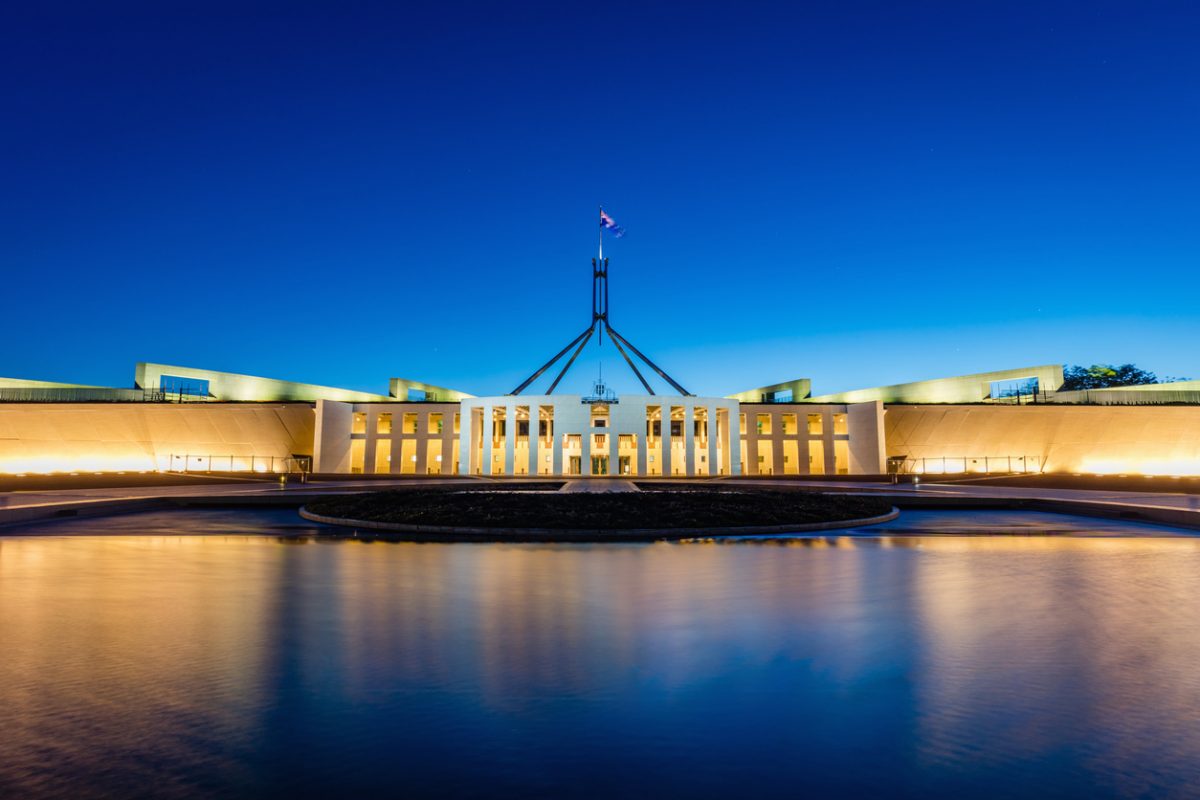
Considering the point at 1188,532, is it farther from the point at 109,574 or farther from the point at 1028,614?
the point at 109,574

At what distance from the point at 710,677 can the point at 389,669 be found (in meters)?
2.36

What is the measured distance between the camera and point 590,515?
1647 cm

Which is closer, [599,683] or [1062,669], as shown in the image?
[599,683]

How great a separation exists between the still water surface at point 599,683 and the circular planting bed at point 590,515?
5.32 meters

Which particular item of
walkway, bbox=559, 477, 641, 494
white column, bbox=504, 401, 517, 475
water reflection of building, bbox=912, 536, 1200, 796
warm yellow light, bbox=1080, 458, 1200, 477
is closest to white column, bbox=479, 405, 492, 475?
white column, bbox=504, 401, 517, 475

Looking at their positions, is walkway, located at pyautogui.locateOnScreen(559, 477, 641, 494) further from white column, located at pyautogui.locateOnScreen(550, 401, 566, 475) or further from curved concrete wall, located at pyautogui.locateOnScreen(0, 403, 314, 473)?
curved concrete wall, located at pyautogui.locateOnScreen(0, 403, 314, 473)

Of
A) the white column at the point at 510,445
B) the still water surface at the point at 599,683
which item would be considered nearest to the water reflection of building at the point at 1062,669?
the still water surface at the point at 599,683

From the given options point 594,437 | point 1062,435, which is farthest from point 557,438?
point 1062,435

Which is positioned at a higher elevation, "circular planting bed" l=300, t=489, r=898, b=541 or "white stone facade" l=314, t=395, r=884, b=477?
"white stone facade" l=314, t=395, r=884, b=477

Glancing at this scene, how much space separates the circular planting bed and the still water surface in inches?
209

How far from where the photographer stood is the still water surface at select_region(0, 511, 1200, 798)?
342 centimetres

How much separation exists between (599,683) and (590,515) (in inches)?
458

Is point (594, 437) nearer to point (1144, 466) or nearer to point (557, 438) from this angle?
point (557, 438)

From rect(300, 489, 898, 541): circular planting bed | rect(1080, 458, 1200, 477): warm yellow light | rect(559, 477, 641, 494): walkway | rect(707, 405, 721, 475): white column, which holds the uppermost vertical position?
rect(707, 405, 721, 475): white column
